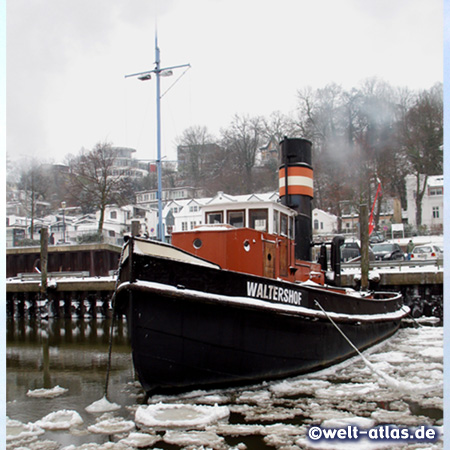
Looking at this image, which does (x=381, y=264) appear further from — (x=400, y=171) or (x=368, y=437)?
(x=400, y=171)

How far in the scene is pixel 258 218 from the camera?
25.0 feet

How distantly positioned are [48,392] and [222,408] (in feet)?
8.96

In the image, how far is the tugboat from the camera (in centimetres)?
580

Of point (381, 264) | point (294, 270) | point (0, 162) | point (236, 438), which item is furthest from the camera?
point (381, 264)

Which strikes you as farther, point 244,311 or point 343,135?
point 343,135

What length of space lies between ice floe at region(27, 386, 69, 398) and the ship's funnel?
5.21 m

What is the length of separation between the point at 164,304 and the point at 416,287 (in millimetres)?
10368

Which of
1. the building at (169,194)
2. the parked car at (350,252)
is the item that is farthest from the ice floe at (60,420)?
the building at (169,194)

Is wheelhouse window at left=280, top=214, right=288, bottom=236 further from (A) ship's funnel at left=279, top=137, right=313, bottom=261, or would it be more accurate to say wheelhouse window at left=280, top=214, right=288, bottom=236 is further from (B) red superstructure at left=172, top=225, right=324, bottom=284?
(A) ship's funnel at left=279, top=137, right=313, bottom=261

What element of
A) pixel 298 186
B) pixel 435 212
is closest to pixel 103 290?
pixel 298 186

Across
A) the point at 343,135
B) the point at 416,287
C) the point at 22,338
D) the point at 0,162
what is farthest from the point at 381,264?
the point at 343,135

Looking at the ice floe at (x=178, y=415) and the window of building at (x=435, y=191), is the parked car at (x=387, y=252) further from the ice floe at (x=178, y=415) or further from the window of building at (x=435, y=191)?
the ice floe at (x=178, y=415)

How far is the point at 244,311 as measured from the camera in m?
6.13

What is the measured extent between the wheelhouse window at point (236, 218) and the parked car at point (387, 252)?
18.1 metres
